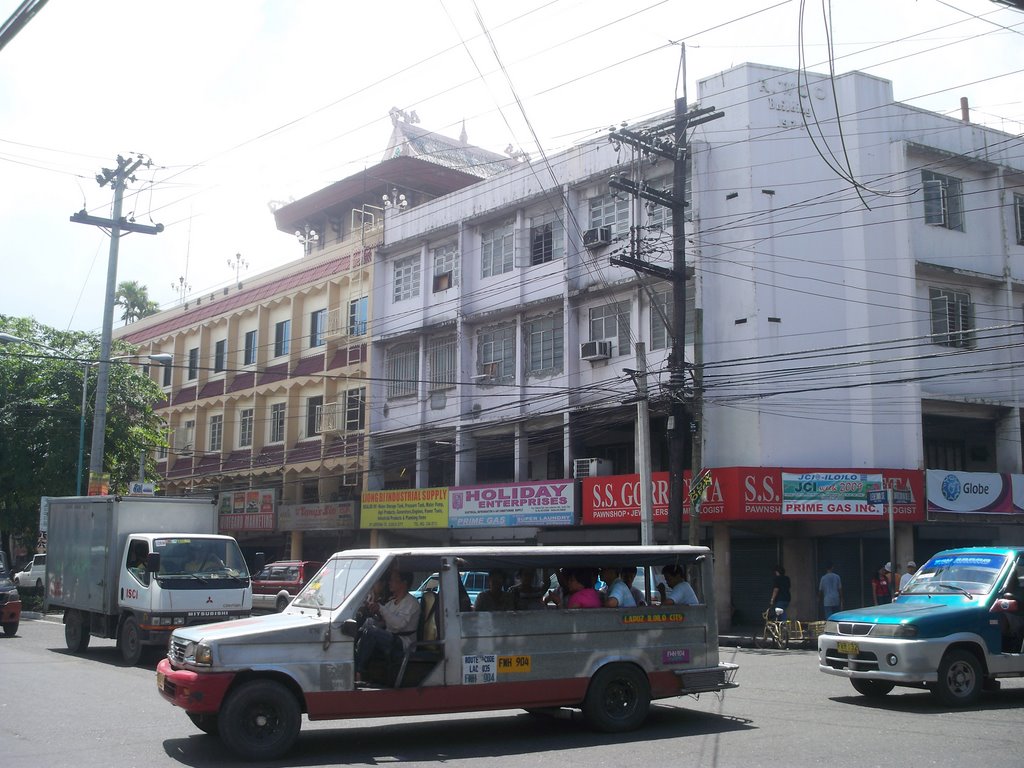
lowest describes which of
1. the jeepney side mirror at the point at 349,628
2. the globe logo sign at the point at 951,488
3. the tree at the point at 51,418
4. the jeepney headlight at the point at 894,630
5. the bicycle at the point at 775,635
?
the bicycle at the point at 775,635

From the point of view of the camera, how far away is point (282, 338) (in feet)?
132

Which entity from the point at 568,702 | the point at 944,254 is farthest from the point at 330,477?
the point at 568,702

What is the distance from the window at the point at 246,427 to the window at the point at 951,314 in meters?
25.8

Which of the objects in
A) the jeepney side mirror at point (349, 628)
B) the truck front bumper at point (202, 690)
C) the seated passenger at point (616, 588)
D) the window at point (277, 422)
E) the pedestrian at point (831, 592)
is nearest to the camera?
the truck front bumper at point (202, 690)

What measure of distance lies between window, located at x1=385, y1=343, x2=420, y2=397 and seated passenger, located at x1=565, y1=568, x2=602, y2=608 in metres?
23.3

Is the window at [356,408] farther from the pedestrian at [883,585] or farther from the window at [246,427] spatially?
the pedestrian at [883,585]

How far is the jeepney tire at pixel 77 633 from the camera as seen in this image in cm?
1858

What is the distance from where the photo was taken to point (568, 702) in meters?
10.4

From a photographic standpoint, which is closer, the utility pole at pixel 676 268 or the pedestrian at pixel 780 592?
the utility pole at pixel 676 268

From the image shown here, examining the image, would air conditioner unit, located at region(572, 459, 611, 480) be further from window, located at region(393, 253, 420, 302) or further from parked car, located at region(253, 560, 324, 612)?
window, located at region(393, 253, 420, 302)

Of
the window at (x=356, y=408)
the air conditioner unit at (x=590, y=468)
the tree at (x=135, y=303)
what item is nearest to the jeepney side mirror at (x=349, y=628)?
the air conditioner unit at (x=590, y=468)

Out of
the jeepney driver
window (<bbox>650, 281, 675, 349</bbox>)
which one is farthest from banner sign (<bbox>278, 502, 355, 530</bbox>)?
the jeepney driver

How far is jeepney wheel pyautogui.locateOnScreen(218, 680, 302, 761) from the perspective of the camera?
29.6 feet

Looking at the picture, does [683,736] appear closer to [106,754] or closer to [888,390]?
[106,754]
